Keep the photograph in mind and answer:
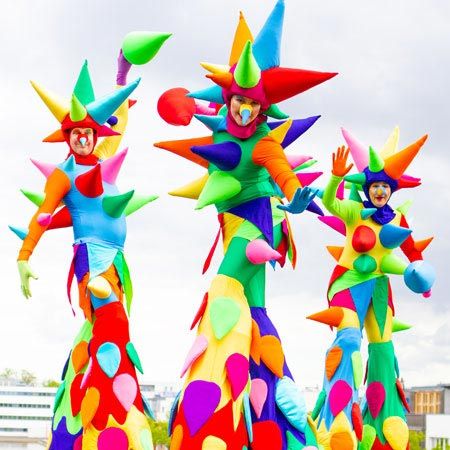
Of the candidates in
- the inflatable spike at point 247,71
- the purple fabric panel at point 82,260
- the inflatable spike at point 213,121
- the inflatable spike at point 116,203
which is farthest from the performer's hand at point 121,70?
the inflatable spike at point 247,71

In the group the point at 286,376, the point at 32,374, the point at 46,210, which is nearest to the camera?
the point at 286,376

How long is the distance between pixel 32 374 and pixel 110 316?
56.1 meters

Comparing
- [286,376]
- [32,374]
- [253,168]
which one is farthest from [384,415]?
[32,374]

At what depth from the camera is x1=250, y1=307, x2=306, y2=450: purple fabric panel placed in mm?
6480

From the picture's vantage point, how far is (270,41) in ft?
22.6

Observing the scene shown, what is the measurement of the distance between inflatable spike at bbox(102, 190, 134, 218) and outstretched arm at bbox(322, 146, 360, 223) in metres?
1.71

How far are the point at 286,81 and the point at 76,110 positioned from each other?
2.15 m

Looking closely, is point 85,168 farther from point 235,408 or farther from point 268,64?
point 235,408

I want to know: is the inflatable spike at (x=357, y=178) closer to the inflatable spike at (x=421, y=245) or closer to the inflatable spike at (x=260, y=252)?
the inflatable spike at (x=421, y=245)

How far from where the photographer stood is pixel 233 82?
266 inches

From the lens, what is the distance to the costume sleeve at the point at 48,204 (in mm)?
7599

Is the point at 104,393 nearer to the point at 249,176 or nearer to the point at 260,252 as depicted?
the point at 260,252

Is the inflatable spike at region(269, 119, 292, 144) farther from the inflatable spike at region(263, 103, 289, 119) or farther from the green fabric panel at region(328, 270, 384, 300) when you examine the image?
the green fabric panel at region(328, 270, 384, 300)

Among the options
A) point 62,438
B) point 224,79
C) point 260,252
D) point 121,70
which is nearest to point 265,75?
point 224,79
